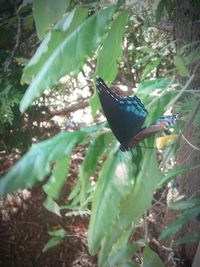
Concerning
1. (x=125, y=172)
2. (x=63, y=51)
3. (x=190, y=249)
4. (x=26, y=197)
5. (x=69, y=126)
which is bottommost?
(x=190, y=249)

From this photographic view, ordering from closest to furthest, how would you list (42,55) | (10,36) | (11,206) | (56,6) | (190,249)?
(56,6)
(42,55)
(10,36)
(190,249)
(11,206)

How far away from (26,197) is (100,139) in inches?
82.7

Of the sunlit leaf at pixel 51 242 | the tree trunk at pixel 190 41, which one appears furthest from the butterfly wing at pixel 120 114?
the sunlit leaf at pixel 51 242

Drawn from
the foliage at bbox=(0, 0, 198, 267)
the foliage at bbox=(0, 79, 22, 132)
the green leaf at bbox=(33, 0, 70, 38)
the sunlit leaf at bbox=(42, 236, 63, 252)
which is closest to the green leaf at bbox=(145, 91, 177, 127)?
the foliage at bbox=(0, 0, 198, 267)

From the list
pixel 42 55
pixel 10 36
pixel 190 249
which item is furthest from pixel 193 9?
pixel 190 249

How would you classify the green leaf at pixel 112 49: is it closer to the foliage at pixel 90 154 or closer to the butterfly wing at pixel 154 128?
the foliage at pixel 90 154

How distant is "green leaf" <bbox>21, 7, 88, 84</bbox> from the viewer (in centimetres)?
49

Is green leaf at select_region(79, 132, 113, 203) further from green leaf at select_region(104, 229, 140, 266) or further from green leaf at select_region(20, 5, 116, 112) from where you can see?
green leaf at select_region(104, 229, 140, 266)

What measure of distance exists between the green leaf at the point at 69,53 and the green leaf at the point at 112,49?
18 mm

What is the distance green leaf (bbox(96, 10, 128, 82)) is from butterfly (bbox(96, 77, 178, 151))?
13cm

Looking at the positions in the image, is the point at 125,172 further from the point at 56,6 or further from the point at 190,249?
Answer: the point at 190,249

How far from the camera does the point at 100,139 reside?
0.52 m

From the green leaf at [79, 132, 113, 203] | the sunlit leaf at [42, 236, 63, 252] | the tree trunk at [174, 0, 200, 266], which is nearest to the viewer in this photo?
the green leaf at [79, 132, 113, 203]

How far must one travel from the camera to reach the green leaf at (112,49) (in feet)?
1.66
